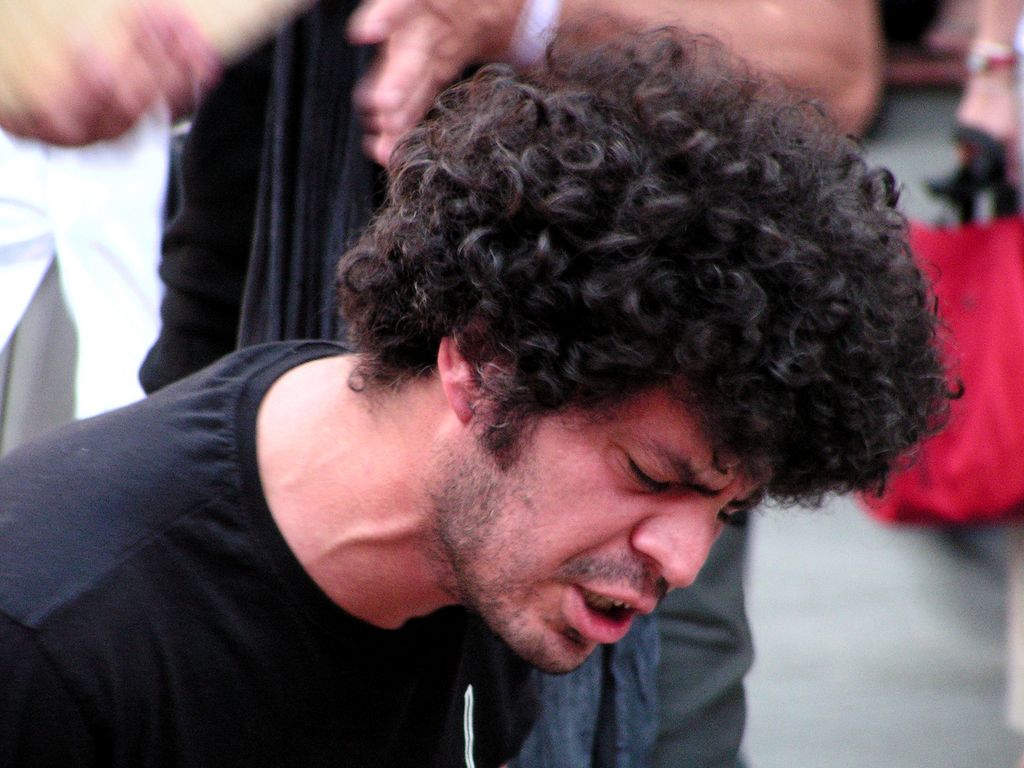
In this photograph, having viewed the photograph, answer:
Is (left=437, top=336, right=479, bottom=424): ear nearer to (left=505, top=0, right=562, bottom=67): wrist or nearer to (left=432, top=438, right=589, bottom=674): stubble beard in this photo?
(left=432, top=438, right=589, bottom=674): stubble beard

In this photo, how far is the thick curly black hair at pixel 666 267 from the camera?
1.61 meters

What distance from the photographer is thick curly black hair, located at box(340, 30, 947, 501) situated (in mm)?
1614

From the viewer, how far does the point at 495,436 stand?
170 cm

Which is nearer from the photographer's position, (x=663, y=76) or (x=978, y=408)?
(x=663, y=76)

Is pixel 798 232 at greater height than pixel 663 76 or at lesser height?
lesser

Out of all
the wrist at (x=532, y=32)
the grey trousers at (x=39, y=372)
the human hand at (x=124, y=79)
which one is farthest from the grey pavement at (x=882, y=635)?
the human hand at (x=124, y=79)

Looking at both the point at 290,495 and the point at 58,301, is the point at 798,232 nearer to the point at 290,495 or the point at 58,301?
the point at 290,495

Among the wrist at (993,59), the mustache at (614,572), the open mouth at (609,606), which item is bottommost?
the wrist at (993,59)

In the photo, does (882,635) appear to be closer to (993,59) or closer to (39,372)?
(993,59)

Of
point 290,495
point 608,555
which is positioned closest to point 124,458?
point 290,495

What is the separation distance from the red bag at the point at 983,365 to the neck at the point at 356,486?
1.26 meters

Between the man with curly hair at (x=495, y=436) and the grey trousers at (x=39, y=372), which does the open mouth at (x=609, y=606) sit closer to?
the man with curly hair at (x=495, y=436)

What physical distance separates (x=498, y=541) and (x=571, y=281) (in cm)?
30

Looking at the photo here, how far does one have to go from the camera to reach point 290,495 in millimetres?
1712
